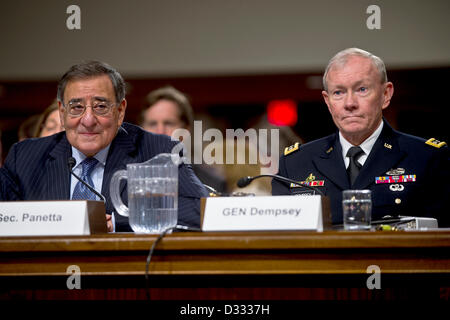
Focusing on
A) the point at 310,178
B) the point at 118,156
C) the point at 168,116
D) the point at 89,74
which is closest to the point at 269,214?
the point at 118,156

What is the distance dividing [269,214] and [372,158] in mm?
1077

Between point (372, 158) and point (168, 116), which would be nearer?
point (372, 158)

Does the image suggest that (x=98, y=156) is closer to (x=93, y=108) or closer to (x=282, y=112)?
(x=93, y=108)

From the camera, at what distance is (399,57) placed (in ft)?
14.1

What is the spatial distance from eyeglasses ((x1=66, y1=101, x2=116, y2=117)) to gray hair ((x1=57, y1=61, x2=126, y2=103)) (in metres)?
0.05

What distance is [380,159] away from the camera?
2.31 metres

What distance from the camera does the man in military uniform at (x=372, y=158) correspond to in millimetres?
2277

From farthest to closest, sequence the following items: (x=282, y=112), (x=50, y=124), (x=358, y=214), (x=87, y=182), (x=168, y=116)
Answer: (x=282, y=112), (x=168, y=116), (x=50, y=124), (x=87, y=182), (x=358, y=214)

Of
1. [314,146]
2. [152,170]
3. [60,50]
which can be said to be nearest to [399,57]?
[314,146]

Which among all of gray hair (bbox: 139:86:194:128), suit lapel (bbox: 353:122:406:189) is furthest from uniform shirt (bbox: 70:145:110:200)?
gray hair (bbox: 139:86:194:128)

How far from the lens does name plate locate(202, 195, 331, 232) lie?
4.30 feet

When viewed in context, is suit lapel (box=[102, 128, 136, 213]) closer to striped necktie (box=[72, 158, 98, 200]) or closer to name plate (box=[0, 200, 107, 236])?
striped necktie (box=[72, 158, 98, 200])

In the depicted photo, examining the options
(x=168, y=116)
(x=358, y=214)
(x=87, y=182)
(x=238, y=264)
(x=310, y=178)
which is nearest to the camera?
(x=238, y=264)

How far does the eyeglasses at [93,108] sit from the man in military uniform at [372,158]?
69cm
